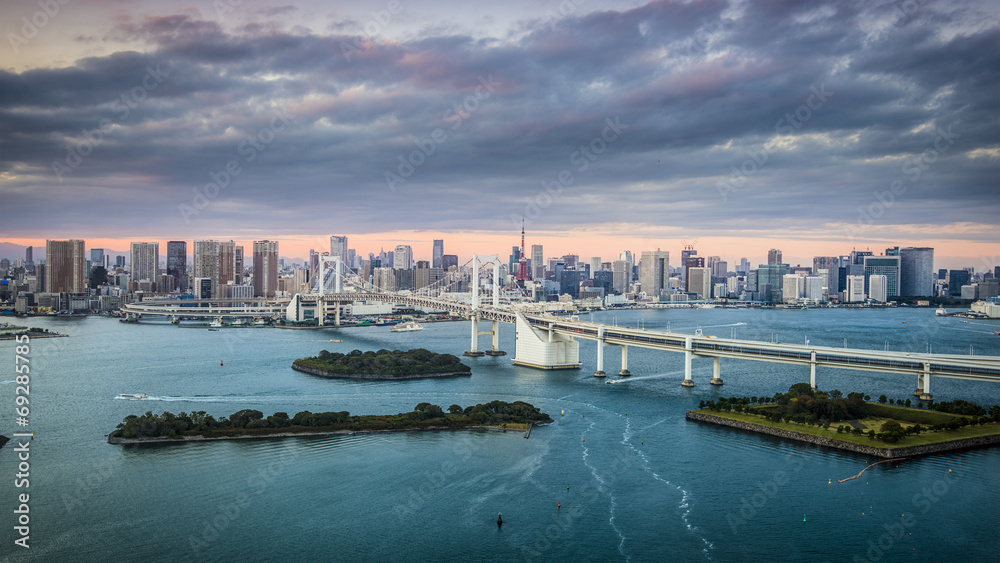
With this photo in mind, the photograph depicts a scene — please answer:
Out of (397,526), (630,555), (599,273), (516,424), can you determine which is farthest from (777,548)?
(599,273)

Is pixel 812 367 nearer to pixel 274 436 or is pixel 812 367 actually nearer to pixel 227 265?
pixel 274 436

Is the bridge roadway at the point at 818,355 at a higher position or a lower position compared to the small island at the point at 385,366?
higher

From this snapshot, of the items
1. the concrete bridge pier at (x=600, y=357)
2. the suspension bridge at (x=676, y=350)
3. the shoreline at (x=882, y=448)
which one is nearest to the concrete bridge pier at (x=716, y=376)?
the suspension bridge at (x=676, y=350)

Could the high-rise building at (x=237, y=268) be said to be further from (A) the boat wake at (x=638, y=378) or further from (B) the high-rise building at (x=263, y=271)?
(A) the boat wake at (x=638, y=378)

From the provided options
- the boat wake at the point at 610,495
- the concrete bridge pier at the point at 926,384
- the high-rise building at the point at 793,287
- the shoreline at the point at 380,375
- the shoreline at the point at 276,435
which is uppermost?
the high-rise building at the point at 793,287

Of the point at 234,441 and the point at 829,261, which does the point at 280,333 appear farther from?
the point at 829,261

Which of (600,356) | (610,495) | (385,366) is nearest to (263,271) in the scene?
(385,366)
